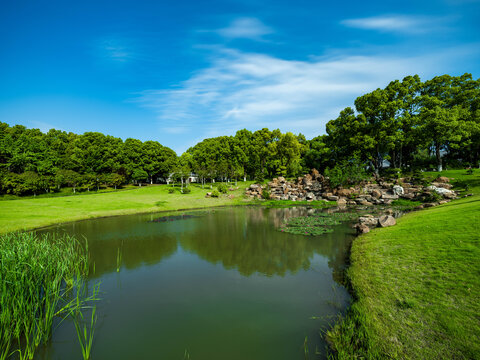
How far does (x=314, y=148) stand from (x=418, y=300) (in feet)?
196

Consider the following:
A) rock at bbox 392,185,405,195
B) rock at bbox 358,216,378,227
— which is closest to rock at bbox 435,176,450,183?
rock at bbox 392,185,405,195

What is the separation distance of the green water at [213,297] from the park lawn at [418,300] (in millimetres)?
1178

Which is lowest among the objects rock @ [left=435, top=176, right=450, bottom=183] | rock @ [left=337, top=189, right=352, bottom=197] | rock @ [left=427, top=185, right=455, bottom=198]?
rock @ [left=337, top=189, right=352, bottom=197]

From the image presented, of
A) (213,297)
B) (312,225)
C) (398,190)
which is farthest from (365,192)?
(213,297)

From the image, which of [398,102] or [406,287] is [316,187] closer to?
[398,102]

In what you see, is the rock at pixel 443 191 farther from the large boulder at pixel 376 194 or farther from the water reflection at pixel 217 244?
the water reflection at pixel 217 244

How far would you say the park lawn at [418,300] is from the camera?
5.72 meters

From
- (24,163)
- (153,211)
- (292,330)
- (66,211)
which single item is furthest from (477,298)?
(24,163)

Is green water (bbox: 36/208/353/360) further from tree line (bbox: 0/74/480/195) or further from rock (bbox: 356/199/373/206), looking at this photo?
tree line (bbox: 0/74/480/195)

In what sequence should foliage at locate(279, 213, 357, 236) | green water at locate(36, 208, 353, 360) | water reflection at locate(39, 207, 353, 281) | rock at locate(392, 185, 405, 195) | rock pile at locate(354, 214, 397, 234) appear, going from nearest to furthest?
green water at locate(36, 208, 353, 360) < water reflection at locate(39, 207, 353, 281) < rock pile at locate(354, 214, 397, 234) < foliage at locate(279, 213, 357, 236) < rock at locate(392, 185, 405, 195)

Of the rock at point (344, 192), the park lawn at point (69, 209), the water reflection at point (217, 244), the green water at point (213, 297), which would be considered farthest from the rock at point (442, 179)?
the park lawn at point (69, 209)

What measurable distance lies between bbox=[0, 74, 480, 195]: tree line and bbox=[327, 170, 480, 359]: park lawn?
3727 cm

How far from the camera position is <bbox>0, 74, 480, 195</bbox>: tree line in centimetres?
4391

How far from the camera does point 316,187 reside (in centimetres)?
5044
